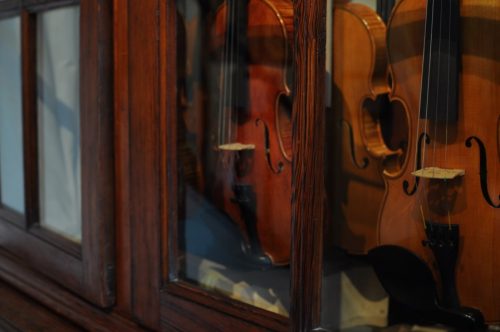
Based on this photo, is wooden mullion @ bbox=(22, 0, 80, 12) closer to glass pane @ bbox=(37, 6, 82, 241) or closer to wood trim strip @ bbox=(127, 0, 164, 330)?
glass pane @ bbox=(37, 6, 82, 241)

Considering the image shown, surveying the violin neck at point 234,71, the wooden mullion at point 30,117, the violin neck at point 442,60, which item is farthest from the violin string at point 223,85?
the wooden mullion at point 30,117

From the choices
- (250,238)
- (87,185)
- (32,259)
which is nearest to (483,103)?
(250,238)

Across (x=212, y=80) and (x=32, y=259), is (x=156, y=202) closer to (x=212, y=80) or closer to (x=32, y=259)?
(x=212, y=80)

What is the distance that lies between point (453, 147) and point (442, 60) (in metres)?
0.07

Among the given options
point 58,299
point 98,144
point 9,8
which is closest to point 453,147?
point 98,144

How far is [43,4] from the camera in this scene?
85 centimetres

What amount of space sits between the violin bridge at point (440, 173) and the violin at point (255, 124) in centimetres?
11

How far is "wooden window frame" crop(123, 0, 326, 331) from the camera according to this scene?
1.76ft

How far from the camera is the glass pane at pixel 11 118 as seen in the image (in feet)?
3.18

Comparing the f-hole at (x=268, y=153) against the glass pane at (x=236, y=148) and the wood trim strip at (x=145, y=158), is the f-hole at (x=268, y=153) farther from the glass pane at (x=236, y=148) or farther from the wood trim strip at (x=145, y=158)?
the wood trim strip at (x=145, y=158)

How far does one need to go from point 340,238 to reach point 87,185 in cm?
35

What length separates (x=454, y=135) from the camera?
51cm

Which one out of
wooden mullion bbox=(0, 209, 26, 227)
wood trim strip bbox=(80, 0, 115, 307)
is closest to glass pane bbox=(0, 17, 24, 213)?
wooden mullion bbox=(0, 209, 26, 227)

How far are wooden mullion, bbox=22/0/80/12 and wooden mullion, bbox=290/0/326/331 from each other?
0.37 m
